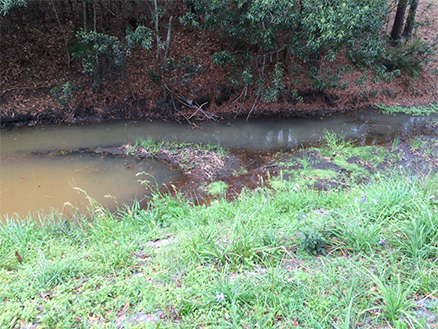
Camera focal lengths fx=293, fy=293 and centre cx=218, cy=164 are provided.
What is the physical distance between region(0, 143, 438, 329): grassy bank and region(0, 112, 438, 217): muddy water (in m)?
2.00

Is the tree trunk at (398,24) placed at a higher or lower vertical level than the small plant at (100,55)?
higher

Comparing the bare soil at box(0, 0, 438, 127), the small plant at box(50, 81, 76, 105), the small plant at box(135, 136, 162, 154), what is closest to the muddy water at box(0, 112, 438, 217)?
the small plant at box(135, 136, 162, 154)

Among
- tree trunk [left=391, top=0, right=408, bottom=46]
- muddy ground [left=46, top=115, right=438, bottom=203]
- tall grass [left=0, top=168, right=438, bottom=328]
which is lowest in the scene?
muddy ground [left=46, top=115, right=438, bottom=203]

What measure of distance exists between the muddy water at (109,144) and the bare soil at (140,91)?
0.58 meters

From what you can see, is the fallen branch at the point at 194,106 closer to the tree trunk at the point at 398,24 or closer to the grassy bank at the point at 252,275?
the grassy bank at the point at 252,275

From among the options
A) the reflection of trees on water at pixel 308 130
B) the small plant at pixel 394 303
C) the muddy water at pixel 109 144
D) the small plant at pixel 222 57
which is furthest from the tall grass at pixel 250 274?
the small plant at pixel 222 57

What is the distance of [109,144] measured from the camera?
24.6 feet

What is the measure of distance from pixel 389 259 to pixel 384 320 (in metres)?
0.51

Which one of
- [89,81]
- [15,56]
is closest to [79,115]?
[89,81]

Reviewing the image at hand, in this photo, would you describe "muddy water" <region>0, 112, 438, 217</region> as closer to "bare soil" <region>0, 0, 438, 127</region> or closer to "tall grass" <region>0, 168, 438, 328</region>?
"bare soil" <region>0, 0, 438, 127</region>

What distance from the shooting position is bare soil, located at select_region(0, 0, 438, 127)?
8719 millimetres

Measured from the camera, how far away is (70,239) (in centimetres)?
332

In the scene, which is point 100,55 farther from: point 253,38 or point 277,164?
point 277,164

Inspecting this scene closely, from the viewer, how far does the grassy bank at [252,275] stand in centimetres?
181
